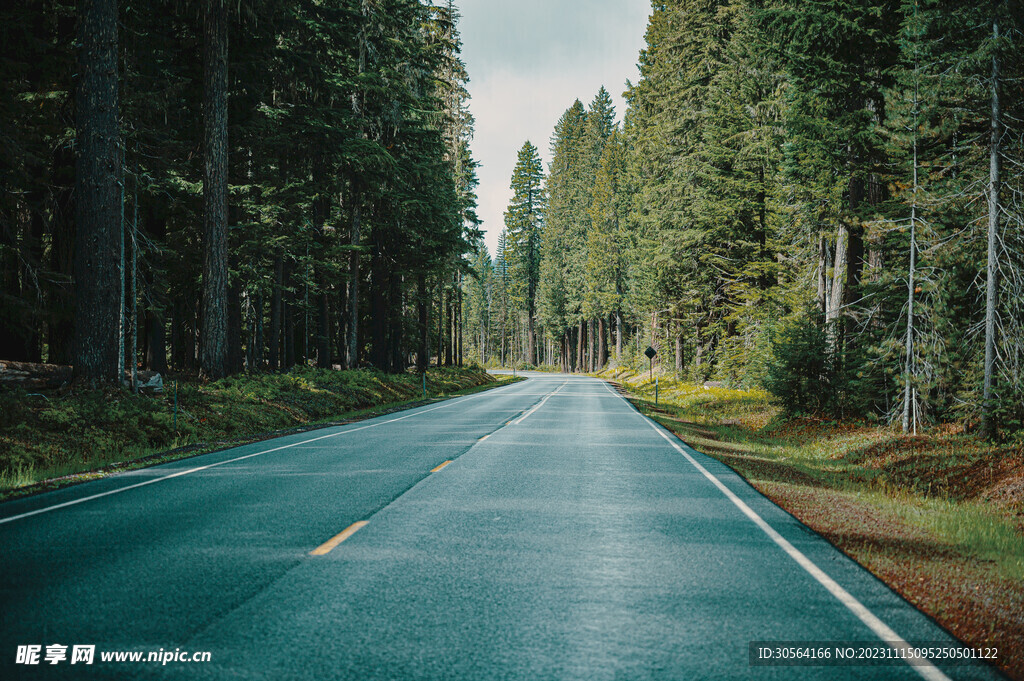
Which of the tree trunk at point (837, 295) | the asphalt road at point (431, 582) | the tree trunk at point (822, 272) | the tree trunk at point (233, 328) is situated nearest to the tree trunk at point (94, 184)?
the asphalt road at point (431, 582)

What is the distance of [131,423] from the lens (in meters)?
13.4

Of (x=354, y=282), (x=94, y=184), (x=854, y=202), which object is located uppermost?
(x=854, y=202)

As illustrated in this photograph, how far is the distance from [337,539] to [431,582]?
5.30 ft

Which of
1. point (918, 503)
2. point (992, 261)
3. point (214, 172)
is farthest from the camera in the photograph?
point (214, 172)

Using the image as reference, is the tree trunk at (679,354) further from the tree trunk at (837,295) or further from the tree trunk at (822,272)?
the tree trunk at (837,295)

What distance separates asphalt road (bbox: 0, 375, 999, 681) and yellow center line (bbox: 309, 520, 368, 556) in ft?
0.15

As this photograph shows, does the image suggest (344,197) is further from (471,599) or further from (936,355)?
(471,599)

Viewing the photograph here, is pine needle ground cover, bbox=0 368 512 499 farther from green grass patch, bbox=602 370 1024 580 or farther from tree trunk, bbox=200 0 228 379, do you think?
green grass patch, bbox=602 370 1024 580

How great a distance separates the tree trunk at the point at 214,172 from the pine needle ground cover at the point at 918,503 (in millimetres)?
13834

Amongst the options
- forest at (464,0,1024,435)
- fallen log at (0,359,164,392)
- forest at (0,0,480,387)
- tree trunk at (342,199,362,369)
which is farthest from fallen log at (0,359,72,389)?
forest at (464,0,1024,435)

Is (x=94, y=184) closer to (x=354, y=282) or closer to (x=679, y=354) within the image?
(x=354, y=282)

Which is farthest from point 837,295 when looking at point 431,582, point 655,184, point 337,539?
point 655,184

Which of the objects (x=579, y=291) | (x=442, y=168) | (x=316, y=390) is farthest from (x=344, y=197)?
(x=579, y=291)

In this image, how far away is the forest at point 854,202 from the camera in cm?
1190
